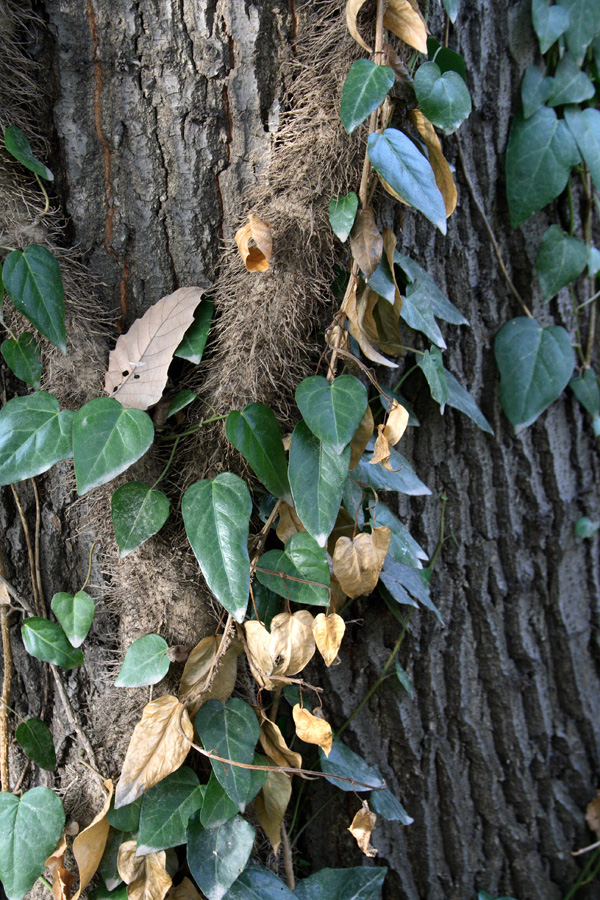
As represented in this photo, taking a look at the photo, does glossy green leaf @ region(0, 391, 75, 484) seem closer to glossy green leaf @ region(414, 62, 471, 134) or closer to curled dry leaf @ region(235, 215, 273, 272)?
curled dry leaf @ region(235, 215, 273, 272)

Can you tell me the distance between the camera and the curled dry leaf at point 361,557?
697mm

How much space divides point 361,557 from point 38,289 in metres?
0.51

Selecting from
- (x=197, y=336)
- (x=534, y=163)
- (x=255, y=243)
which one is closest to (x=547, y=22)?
→ (x=534, y=163)

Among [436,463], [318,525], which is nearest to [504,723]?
[436,463]

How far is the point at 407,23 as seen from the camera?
2.20 feet

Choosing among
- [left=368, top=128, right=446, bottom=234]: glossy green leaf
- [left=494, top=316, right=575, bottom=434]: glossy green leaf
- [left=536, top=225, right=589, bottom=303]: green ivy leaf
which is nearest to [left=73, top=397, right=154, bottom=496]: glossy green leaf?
[left=368, top=128, right=446, bottom=234]: glossy green leaf

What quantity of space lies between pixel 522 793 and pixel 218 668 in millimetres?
662

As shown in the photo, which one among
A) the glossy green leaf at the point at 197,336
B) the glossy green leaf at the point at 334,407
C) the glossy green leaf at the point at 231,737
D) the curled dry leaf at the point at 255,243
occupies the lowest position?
the glossy green leaf at the point at 231,737

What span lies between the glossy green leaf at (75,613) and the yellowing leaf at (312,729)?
11.7 inches

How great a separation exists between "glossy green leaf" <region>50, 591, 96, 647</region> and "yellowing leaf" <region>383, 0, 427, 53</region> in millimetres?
792

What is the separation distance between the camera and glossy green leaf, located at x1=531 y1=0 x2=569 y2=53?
905 millimetres

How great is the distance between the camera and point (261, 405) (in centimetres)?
71

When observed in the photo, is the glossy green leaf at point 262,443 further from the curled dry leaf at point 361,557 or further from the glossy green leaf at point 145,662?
the glossy green leaf at point 145,662

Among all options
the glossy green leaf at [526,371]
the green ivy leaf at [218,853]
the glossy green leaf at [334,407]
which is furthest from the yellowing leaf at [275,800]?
the glossy green leaf at [526,371]
